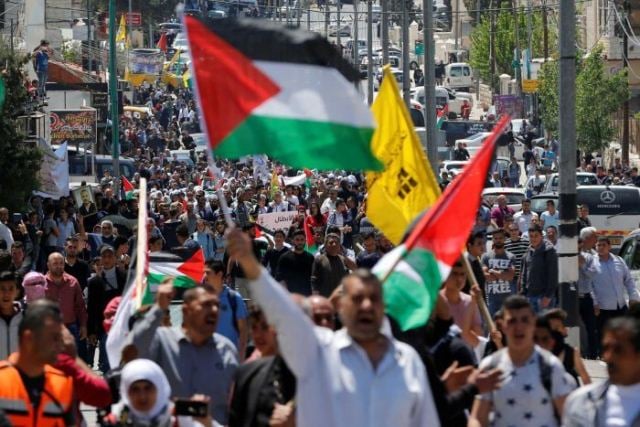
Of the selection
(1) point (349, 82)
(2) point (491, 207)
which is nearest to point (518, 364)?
(1) point (349, 82)

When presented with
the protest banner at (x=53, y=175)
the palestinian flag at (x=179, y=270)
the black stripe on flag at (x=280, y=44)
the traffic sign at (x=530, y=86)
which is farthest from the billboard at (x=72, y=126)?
the black stripe on flag at (x=280, y=44)

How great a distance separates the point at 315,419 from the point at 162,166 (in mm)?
49259

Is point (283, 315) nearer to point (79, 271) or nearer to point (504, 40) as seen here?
point (79, 271)

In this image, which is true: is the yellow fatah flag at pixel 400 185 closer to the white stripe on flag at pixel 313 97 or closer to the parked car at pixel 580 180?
the white stripe on flag at pixel 313 97

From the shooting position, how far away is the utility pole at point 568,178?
1617 centimetres

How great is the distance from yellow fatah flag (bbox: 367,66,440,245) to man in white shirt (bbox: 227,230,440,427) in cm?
371

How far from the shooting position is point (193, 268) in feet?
43.8

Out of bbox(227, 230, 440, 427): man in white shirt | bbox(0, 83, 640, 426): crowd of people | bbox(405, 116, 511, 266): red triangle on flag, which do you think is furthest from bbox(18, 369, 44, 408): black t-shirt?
bbox(405, 116, 511, 266): red triangle on flag

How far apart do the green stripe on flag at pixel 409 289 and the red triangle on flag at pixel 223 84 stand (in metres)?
0.93

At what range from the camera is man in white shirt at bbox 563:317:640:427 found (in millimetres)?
7207

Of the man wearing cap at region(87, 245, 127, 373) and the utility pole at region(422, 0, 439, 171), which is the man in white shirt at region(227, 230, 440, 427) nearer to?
the man wearing cap at region(87, 245, 127, 373)

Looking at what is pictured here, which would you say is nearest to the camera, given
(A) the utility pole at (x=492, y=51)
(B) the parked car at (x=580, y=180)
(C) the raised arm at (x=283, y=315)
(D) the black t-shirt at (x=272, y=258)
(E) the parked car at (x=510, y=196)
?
(C) the raised arm at (x=283, y=315)

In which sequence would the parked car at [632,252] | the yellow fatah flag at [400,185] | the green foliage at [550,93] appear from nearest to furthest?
the yellow fatah flag at [400,185] → the parked car at [632,252] → the green foliage at [550,93]

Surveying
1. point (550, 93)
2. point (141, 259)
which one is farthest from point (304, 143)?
point (550, 93)
